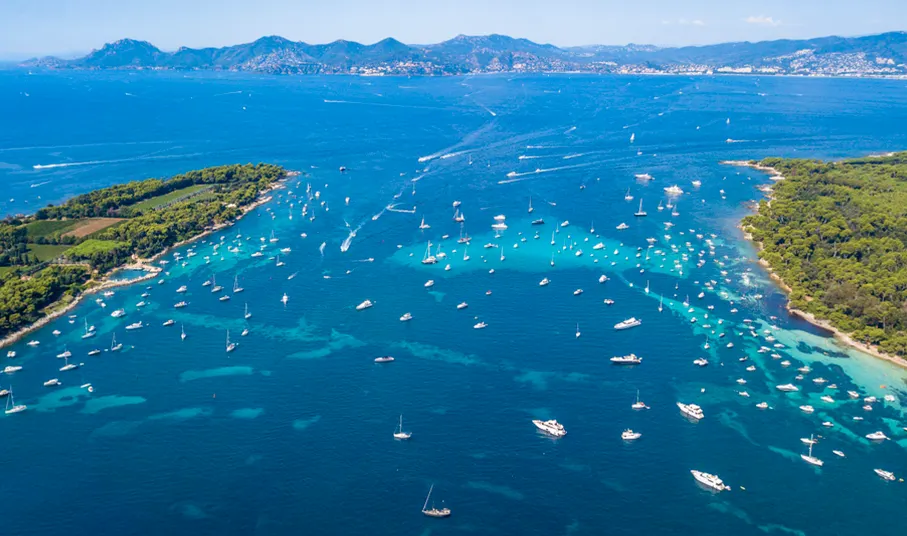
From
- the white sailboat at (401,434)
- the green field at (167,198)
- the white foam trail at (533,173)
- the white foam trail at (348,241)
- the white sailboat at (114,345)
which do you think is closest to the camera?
the white sailboat at (401,434)

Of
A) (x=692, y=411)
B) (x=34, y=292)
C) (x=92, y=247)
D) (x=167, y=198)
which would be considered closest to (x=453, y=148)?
(x=167, y=198)

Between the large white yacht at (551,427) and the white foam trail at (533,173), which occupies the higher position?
the white foam trail at (533,173)

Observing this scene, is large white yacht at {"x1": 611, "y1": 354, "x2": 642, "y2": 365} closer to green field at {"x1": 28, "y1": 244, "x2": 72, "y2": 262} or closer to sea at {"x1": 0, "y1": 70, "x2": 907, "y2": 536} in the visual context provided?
sea at {"x1": 0, "y1": 70, "x2": 907, "y2": 536}

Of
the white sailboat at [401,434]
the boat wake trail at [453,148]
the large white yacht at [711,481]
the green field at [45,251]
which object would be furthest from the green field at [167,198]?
the large white yacht at [711,481]

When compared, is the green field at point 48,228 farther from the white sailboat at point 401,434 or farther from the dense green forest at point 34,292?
the white sailboat at point 401,434

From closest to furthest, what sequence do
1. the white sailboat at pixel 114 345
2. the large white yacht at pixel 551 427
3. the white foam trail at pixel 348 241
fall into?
the large white yacht at pixel 551 427
the white sailboat at pixel 114 345
the white foam trail at pixel 348 241

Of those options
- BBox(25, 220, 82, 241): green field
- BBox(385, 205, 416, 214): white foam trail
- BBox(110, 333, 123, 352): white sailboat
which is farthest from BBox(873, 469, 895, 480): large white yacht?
BBox(25, 220, 82, 241): green field

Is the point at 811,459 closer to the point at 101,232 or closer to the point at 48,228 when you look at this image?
the point at 101,232
